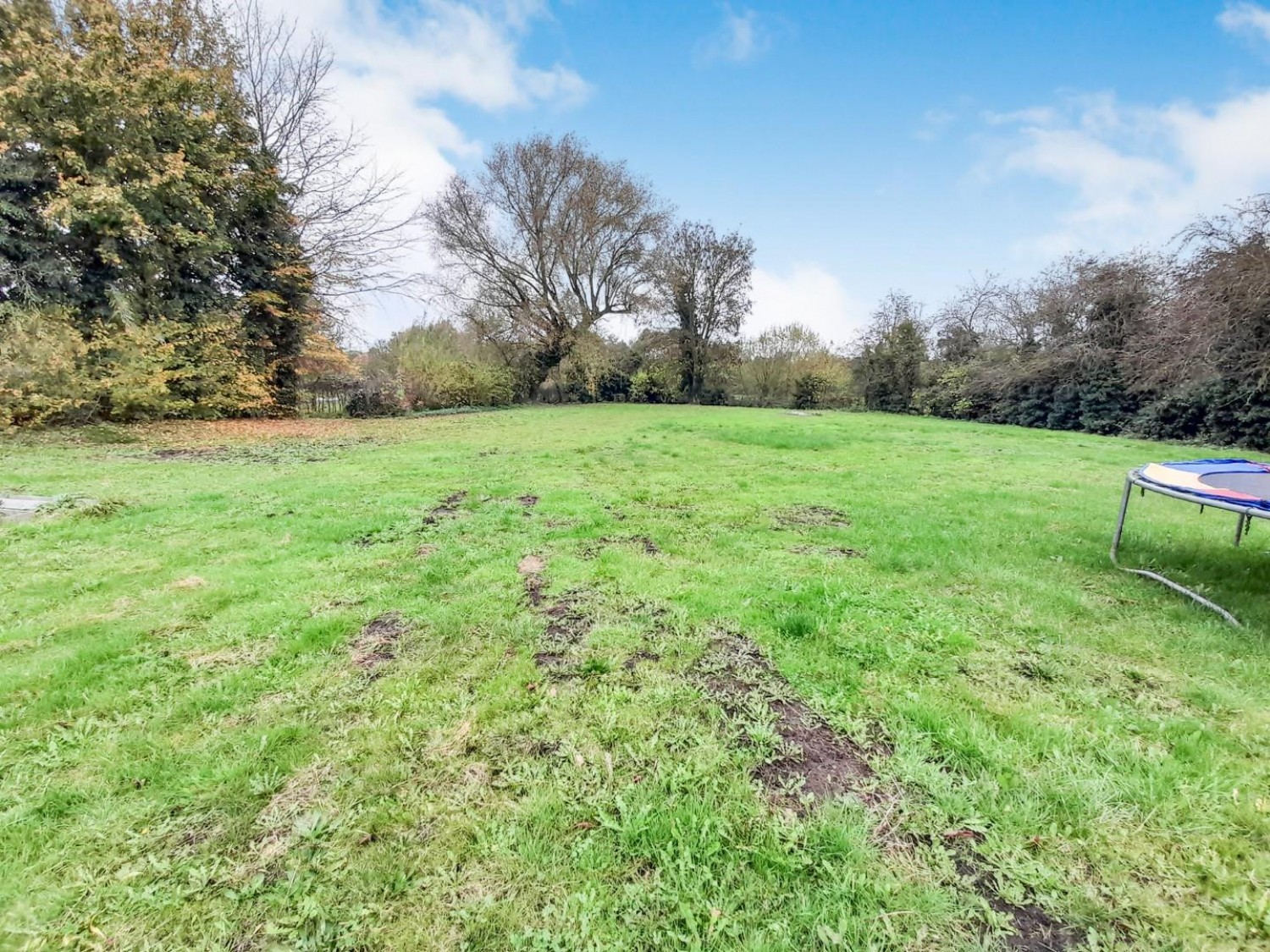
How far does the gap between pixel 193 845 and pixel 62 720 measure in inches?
46.0

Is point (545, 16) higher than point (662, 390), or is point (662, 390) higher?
point (545, 16)

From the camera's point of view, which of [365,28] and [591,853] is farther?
[365,28]

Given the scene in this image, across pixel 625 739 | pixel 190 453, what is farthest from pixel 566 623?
pixel 190 453

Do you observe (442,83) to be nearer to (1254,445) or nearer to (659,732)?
(659,732)

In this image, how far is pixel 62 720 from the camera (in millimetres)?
2113

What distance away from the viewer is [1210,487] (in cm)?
335

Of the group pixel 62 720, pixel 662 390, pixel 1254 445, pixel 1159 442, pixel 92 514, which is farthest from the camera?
pixel 662 390

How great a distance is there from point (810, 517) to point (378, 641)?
14.1ft

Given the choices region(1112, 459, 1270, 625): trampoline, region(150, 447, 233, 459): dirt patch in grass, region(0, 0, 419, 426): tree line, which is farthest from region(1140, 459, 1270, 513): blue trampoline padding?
region(0, 0, 419, 426): tree line

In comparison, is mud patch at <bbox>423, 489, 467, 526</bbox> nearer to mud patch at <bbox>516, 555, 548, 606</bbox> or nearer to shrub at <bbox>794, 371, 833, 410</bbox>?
mud patch at <bbox>516, 555, 548, 606</bbox>

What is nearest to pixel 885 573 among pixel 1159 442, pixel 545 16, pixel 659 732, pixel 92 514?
pixel 659 732

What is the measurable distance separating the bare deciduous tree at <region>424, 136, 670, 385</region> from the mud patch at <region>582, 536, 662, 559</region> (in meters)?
21.2

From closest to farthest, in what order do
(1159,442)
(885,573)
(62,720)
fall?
(62,720) → (885,573) → (1159,442)

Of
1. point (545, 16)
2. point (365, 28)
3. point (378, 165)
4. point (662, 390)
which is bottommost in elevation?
point (662, 390)
